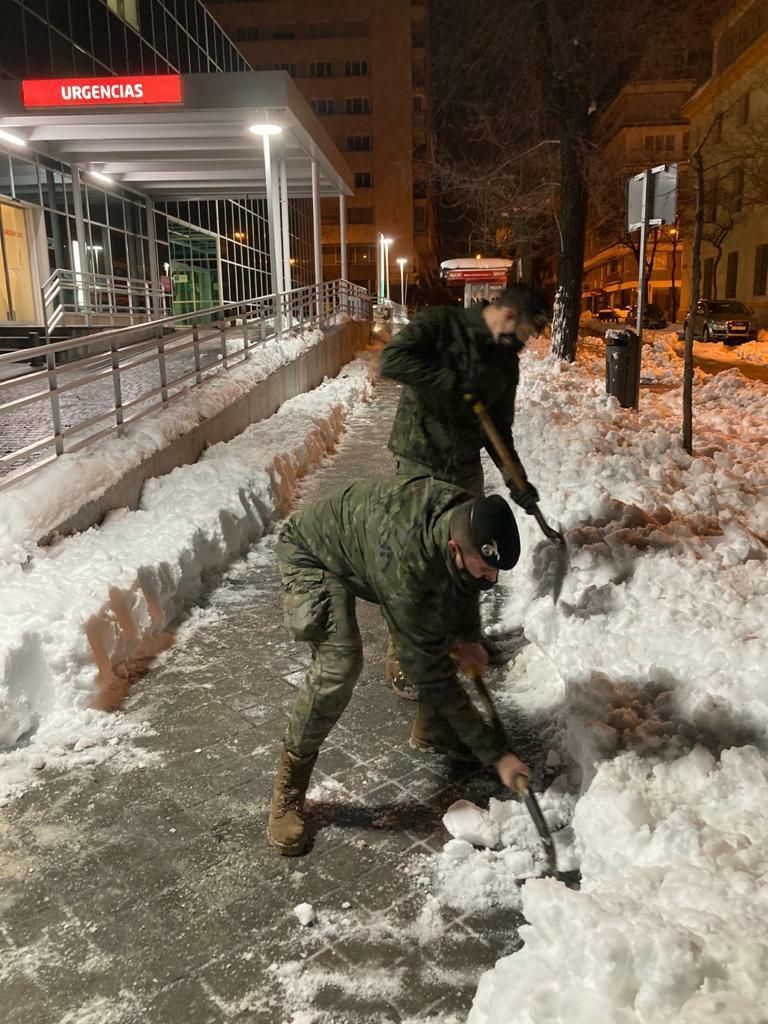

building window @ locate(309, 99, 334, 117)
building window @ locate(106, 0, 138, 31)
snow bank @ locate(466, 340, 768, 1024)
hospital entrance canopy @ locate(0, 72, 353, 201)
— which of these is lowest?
snow bank @ locate(466, 340, 768, 1024)

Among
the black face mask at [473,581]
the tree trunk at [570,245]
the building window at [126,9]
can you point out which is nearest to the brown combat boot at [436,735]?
the black face mask at [473,581]

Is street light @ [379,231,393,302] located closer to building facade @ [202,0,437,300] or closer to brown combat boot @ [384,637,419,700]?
building facade @ [202,0,437,300]

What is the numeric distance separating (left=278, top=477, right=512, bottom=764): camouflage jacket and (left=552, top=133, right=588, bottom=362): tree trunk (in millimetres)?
13063

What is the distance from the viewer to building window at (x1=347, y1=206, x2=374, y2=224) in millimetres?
66750

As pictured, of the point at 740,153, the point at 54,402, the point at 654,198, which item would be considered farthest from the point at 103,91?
the point at 740,153

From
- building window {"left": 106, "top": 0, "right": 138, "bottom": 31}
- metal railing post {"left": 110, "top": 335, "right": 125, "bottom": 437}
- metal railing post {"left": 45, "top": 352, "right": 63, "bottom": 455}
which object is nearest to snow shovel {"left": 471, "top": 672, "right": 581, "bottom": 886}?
metal railing post {"left": 45, "top": 352, "right": 63, "bottom": 455}

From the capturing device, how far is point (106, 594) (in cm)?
462

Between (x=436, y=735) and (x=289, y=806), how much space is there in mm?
855

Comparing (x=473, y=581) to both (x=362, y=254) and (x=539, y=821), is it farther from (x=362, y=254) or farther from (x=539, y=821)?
(x=362, y=254)

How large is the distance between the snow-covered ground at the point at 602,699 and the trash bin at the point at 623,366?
11.6ft

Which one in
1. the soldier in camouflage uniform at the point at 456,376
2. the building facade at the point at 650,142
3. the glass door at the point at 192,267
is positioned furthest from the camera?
the building facade at the point at 650,142

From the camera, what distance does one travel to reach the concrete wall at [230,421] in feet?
19.3

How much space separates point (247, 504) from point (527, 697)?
3.30 m

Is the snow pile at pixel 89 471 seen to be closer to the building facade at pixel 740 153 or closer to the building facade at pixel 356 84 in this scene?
the building facade at pixel 740 153
